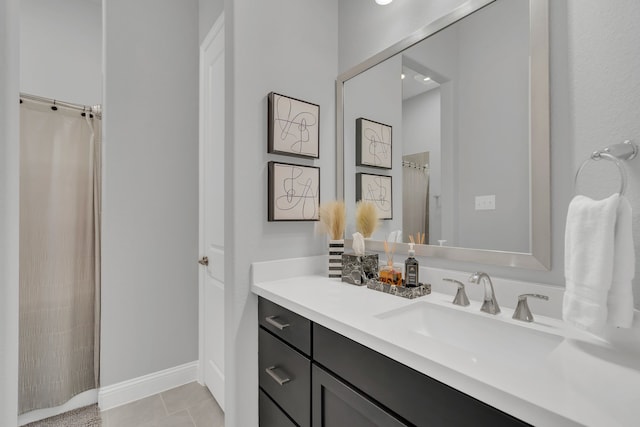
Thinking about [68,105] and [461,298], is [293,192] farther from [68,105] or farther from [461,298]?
[68,105]

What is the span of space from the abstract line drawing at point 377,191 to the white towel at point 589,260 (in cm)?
78

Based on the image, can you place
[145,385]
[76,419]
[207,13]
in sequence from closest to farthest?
[76,419]
[145,385]
[207,13]

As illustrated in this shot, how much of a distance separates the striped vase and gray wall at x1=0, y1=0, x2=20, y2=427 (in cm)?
116

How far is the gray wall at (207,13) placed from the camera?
1929mm

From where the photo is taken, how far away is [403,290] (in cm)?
113

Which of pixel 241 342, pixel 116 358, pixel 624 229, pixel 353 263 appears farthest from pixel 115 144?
pixel 624 229

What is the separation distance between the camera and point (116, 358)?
1883 millimetres

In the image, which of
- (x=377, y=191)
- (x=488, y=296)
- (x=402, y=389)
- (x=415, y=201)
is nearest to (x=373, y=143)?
(x=377, y=191)

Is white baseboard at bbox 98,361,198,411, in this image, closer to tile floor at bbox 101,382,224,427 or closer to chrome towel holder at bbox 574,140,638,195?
tile floor at bbox 101,382,224,427

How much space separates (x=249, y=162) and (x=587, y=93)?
122 cm

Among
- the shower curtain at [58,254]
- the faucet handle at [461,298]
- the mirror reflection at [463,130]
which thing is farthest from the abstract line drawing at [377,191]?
the shower curtain at [58,254]

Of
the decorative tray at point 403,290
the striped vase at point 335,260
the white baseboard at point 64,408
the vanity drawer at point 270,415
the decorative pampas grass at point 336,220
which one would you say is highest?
the decorative pampas grass at point 336,220

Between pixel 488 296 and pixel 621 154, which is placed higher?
pixel 621 154

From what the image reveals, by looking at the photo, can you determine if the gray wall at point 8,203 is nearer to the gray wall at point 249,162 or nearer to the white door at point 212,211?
the gray wall at point 249,162
